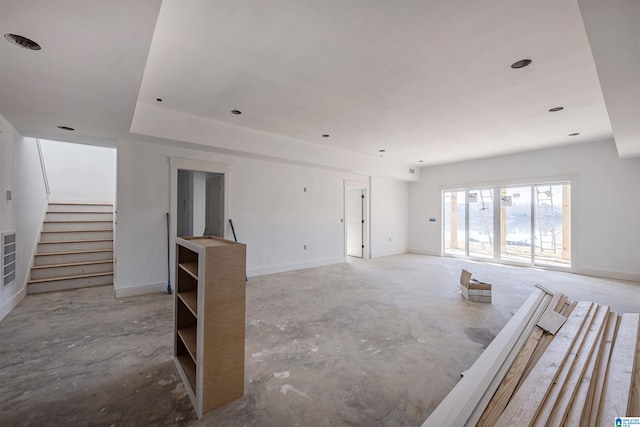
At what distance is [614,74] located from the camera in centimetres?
229

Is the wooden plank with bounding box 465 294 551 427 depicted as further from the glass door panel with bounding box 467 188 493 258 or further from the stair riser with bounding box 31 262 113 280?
the stair riser with bounding box 31 262 113 280

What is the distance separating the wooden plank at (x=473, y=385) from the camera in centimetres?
143

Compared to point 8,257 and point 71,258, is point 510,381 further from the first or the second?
point 71,258

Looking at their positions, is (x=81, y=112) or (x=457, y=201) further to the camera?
(x=457, y=201)

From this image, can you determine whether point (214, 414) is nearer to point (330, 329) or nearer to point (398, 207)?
point (330, 329)

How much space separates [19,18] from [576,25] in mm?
3883

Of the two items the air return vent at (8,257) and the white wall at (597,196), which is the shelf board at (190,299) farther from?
the white wall at (597,196)

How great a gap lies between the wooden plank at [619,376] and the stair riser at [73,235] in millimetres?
7100

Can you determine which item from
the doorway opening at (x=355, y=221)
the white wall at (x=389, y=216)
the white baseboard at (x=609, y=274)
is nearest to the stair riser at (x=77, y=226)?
the doorway opening at (x=355, y=221)

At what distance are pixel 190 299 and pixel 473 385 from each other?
2101mm

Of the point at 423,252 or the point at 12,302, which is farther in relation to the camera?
the point at 423,252

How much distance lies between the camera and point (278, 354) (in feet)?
8.06

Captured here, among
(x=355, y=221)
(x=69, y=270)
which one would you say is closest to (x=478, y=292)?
(x=355, y=221)

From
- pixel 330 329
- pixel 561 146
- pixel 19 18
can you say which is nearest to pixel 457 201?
pixel 561 146
